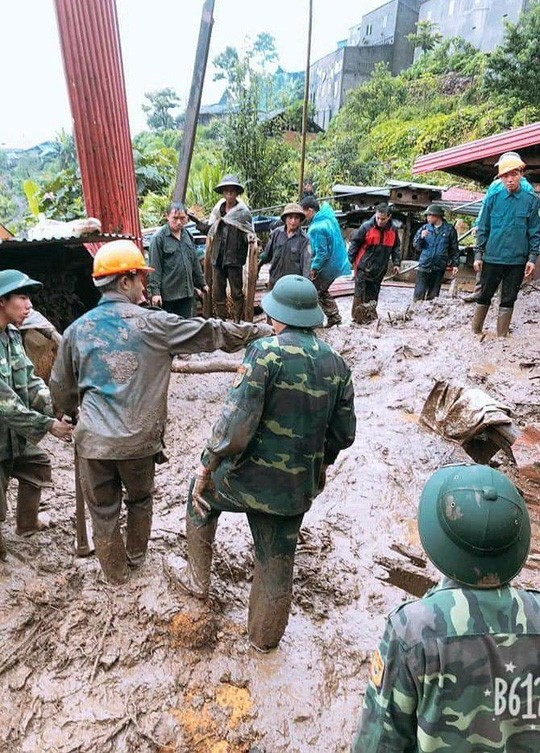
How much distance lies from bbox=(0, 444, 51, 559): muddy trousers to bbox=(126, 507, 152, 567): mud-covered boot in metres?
0.74

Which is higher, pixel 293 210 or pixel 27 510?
pixel 293 210

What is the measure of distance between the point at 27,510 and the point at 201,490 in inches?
63.2

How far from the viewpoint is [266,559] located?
2.65 m

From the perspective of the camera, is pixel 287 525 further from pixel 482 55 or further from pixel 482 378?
pixel 482 55

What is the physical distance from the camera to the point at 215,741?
94.5 inches

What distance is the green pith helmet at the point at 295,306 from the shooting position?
2.41 metres

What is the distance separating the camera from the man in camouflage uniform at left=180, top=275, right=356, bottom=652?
2361 mm

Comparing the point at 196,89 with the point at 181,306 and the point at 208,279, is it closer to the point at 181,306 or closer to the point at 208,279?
the point at 208,279

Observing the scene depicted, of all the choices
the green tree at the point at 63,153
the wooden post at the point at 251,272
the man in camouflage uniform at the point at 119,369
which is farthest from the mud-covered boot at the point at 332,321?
the green tree at the point at 63,153

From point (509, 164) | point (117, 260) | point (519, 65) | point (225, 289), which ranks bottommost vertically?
point (225, 289)

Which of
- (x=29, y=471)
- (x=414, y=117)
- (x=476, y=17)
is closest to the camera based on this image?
(x=29, y=471)

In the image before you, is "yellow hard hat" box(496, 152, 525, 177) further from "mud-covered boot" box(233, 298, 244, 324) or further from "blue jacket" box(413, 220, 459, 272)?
"mud-covered boot" box(233, 298, 244, 324)

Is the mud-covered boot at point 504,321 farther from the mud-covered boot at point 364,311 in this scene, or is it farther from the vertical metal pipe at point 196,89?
the vertical metal pipe at point 196,89

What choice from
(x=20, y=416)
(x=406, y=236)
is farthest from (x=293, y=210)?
(x=406, y=236)
